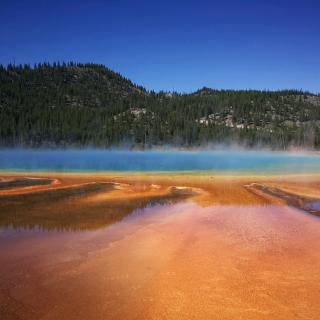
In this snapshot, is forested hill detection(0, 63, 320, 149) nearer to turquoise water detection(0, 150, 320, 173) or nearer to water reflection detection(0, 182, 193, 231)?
turquoise water detection(0, 150, 320, 173)

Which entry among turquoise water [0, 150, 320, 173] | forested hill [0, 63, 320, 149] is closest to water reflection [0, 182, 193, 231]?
turquoise water [0, 150, 320, 173]

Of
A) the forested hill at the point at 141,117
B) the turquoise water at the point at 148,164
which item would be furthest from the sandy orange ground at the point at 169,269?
the forested hill at the point at 141,117

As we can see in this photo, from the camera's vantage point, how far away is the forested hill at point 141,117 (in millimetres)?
104125

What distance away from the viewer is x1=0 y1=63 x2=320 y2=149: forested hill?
10412cm

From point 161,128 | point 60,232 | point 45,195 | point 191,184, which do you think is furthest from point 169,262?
point 161,128

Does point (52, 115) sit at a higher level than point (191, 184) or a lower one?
higher

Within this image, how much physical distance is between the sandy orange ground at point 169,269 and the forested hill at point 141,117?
3678 inches

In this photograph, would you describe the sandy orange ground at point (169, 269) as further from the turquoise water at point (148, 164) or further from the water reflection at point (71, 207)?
the turquoise water at point (148, 164)

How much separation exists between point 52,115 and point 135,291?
4358 inches

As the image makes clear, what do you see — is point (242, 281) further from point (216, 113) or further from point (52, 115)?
point (216, 113)

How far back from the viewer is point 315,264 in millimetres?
7711

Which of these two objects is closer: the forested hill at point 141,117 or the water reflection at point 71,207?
the water reflection at point 71,207

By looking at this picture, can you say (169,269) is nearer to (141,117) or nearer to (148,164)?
(148,164)

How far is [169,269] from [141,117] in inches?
4666
